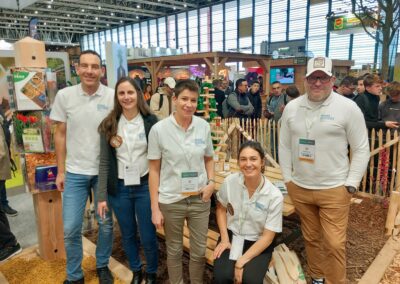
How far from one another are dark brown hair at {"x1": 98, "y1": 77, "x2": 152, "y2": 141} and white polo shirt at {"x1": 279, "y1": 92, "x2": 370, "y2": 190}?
3.49ft

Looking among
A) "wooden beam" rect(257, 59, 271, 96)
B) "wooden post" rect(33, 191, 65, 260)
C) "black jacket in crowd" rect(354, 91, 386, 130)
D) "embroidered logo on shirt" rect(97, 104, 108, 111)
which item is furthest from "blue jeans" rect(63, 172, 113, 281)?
"wooden beam" rect(257, 59, 271, 96)

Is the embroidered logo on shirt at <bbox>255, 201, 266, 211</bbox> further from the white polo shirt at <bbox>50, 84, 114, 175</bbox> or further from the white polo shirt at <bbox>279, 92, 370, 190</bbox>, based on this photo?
the white polo shirt at <bbox>50, 84, 114, 175</bbox>

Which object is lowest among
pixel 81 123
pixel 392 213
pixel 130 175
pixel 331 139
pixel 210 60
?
pixel 392 213

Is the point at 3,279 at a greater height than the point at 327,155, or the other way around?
the point at 327,155

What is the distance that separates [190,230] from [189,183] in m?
0.35

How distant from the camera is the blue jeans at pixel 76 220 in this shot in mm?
2199

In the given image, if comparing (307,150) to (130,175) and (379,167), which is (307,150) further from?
(379,167)

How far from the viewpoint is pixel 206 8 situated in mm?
20453

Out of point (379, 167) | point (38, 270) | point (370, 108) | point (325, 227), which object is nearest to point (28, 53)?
point (38, 270)

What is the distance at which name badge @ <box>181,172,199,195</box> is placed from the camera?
1.99 m

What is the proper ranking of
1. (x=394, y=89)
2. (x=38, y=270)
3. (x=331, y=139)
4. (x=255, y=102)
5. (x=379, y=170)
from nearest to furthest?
1. (x=331, y=139)
2. (x=38, y=270)
3. (x=394, y=89)
4. (x=379, y=170)
5. (x=255, y=102)

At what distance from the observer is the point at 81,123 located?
2152mm

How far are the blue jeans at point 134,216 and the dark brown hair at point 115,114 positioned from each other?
35cm

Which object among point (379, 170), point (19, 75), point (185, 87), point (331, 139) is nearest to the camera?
point (185, 87)
